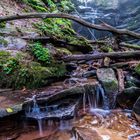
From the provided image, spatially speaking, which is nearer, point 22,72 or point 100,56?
point 22,72

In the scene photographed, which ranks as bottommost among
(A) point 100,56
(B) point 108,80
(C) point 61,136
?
(C) point 61,136

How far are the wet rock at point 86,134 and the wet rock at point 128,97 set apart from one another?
1394mm

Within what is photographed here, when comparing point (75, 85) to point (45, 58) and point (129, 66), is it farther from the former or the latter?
point (129, 66)

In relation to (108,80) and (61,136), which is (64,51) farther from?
(61,136)

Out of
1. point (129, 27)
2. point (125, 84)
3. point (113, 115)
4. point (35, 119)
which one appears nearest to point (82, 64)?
point (125, 84)

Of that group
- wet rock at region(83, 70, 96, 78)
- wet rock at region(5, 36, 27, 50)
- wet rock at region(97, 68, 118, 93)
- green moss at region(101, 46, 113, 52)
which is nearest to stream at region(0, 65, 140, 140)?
wet rock at region(97, 68, 118, 93)

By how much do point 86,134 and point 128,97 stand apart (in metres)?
1.73

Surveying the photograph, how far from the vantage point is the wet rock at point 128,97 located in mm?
6000

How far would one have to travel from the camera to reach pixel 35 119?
16.8ft

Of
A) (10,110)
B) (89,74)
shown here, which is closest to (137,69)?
(89,74)

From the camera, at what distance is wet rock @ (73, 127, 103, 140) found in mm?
4723

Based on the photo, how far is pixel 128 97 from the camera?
6059mm

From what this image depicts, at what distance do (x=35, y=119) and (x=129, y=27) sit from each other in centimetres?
1308

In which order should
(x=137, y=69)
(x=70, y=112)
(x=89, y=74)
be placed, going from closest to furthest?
(x=70, y=112)
(x=137, y=69)
(x=89, y=74)
